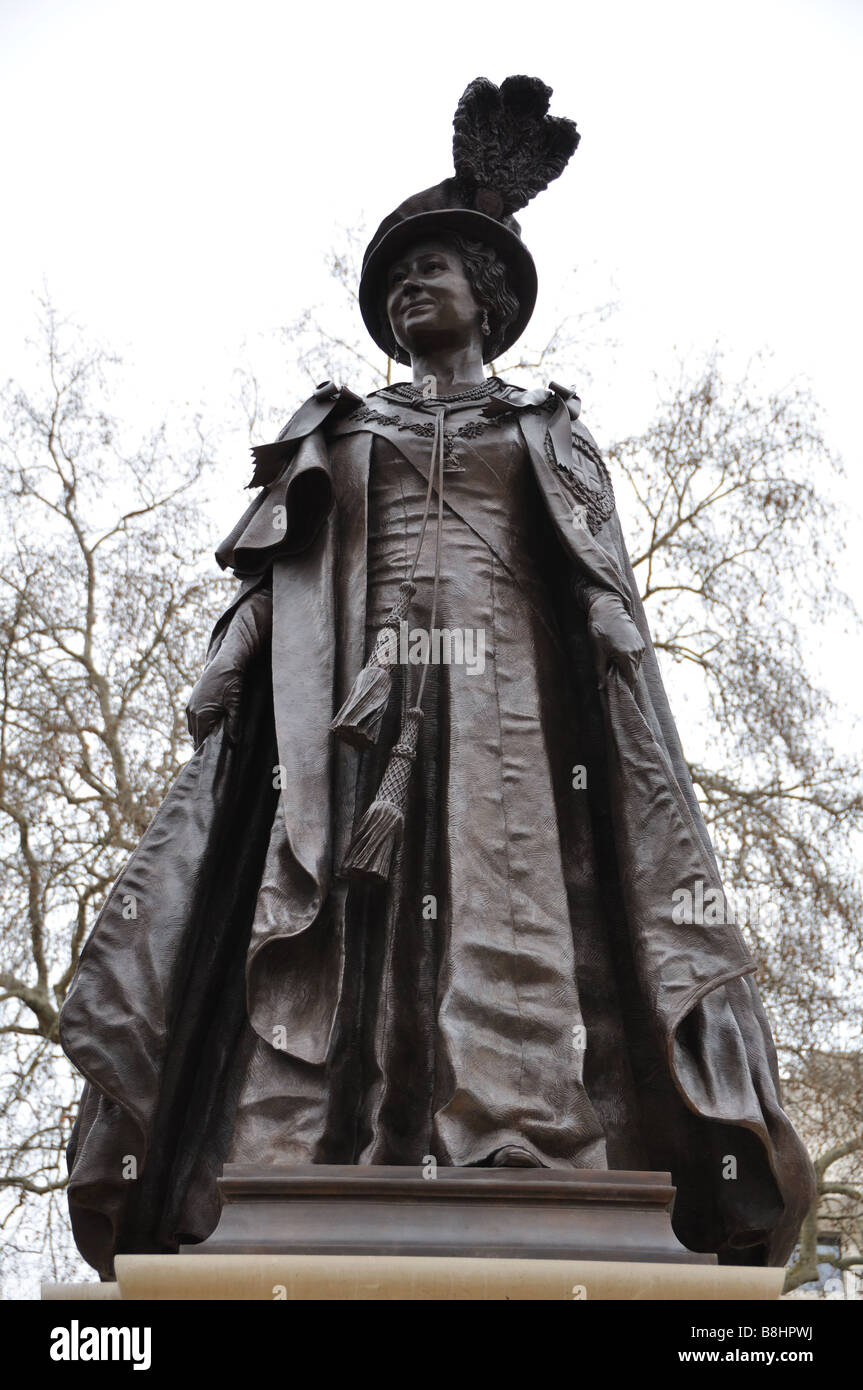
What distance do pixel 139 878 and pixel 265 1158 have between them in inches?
33.1

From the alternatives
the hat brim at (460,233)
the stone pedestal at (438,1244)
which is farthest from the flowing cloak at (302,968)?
the hat brim at (460,233)

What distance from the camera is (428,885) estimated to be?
4680 millimetres

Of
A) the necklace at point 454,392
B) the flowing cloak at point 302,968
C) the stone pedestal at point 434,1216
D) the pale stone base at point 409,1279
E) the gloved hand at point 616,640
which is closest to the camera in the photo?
the pale stone base at point 409,1279

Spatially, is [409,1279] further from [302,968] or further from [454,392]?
[454,392]

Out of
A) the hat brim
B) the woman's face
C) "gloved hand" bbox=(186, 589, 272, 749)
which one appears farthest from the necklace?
"gloved hand" bbox=(186, 589, 272, 749)

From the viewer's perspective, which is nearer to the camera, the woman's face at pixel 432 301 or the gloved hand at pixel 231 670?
the gloved hand at pixel 231 670

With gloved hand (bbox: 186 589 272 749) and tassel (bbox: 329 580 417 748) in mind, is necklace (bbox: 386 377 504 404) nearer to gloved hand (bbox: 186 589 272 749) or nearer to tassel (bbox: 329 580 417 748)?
gloved hand (bbox: 186 589 272 749)

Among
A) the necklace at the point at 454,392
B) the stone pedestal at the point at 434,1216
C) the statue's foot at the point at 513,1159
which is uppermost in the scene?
the necklace at the point at 454,392

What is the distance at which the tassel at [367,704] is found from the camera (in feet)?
15.0

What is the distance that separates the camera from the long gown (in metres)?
4.25

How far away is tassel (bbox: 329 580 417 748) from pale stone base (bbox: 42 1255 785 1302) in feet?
4.58

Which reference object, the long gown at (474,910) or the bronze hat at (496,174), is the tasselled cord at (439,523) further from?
the bronze hat at (496,174)

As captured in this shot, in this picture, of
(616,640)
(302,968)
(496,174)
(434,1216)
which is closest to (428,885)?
(302,968)
